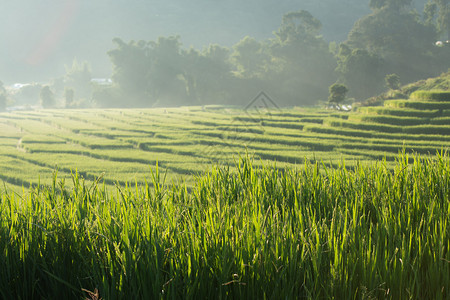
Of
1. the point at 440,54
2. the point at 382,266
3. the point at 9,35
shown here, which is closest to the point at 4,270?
the point at 382,266

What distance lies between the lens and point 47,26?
139 m

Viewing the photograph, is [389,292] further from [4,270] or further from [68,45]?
[68,45]

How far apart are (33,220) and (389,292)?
2.25 meters

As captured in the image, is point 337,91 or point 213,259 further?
point 337,91

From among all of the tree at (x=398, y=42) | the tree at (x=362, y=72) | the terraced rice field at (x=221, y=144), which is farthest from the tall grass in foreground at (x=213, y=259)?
the tree at (x=398, y=42)

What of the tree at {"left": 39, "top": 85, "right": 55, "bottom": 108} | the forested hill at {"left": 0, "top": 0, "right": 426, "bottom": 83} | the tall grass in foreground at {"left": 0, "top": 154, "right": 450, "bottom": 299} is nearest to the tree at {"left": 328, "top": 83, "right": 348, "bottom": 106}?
the tall grass in foreground at {"left": 0, "top": 154, "right": 450, "bottom": 299}

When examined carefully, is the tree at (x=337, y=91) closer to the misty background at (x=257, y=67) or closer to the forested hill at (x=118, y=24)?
the misty background at (x=257, y=67)

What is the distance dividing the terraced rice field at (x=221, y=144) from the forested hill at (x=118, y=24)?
10186cm

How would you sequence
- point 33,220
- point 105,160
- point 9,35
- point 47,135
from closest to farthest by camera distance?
point 33,220, point 105,160, point 47,135, point 9,35

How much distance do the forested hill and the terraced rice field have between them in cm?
10186

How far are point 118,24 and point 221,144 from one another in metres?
132

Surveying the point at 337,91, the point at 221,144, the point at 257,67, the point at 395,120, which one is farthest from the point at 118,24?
the point at 395,120

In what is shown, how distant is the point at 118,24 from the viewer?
139 meters

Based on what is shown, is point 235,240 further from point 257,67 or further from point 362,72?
point 257,67
